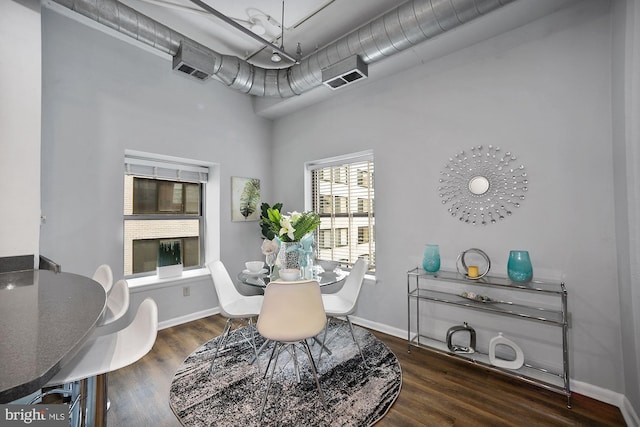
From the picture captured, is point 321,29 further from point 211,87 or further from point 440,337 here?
point 440,337

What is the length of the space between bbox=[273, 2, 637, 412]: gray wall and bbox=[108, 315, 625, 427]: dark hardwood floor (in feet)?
1.27

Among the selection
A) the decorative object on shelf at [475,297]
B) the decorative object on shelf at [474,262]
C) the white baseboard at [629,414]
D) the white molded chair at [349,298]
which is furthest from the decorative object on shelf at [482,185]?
the white baseboard at [629,414]

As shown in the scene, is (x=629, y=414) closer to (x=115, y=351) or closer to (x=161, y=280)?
(x=115, y=351)

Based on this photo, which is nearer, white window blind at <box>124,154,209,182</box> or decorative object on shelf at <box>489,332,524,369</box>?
decorative object on shelf at <box>489,332,524,369</box>

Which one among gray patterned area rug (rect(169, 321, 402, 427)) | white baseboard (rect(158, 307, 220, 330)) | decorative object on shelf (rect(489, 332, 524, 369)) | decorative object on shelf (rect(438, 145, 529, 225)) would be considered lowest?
gray patterned area rug (rect(169, 321, 402, 427))

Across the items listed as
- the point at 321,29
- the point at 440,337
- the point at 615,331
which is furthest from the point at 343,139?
the point at 615,331

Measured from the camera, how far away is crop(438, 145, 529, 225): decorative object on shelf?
2.48 m

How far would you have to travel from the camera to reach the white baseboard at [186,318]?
3.40 m

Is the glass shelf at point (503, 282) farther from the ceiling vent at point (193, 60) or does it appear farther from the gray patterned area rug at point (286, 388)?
the ceiling vent at point (193, 60)

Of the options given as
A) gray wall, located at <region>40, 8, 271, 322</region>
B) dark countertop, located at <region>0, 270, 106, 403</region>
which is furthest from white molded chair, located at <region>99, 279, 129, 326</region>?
gray wall, located at <region>40, 8, 271, 322</region>

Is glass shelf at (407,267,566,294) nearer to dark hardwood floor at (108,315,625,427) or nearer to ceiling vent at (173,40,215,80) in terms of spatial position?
dark hardwood floor at (108,315,625,427)

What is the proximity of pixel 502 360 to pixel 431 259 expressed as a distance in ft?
3.32

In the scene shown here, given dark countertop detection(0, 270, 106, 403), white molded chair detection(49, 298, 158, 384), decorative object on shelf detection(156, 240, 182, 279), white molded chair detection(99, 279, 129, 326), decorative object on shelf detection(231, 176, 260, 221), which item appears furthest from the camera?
decorative object on shelf detection(231, 176, 260, 221)

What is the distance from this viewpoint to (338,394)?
2104 mm
